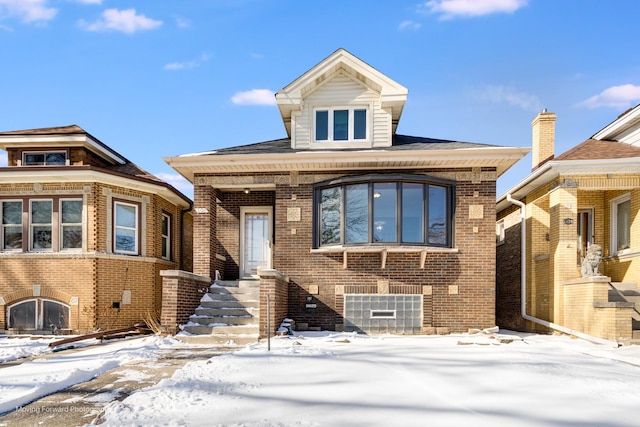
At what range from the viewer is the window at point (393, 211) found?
394 inches

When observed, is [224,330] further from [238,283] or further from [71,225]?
[71,225]

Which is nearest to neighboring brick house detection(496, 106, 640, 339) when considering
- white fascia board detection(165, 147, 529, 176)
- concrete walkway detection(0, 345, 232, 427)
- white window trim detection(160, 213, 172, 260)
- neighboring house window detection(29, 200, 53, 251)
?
white fascia board detection(165, 147, 529, 176)

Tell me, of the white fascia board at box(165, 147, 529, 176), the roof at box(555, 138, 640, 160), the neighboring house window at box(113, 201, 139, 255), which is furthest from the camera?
the neighboring house window at box(113, 201, 139, 255)

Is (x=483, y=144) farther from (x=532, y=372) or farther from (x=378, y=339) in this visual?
(x=532, y=372)

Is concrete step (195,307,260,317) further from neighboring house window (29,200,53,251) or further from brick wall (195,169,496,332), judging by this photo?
neighboring house window (29,200,53,251)

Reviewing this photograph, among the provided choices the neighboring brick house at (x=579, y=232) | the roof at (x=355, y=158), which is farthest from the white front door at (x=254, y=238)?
the neighboring brick house at (x=579, y=232)

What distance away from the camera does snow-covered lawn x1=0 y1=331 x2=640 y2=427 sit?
3605mm

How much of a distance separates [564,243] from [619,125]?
14.6 feet

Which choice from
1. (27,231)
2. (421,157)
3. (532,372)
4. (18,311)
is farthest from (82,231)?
(532,372)

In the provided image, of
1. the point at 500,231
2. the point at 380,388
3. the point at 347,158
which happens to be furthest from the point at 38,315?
the point at 500,231

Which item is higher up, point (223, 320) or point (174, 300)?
point (174, 300)

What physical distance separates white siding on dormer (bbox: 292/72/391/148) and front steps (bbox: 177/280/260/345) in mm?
4255

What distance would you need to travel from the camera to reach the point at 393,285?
10.2 meters

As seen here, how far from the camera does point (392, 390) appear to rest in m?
4.46
